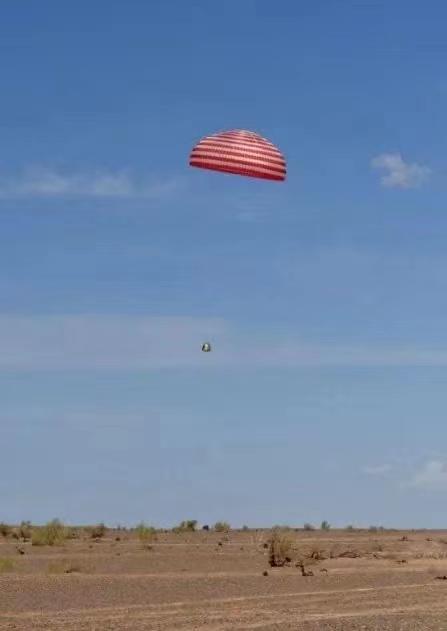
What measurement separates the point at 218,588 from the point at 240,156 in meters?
13.4

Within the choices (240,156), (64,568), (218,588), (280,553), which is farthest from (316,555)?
(240,156)

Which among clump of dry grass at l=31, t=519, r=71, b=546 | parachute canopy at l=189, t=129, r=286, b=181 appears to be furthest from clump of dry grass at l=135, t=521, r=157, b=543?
parachute canopy at l=189, t=129, r=286, b=181

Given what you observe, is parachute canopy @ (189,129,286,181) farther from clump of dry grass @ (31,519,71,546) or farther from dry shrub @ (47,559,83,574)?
clump of dry grass @ (31,519,71,546)

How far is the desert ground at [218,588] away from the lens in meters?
28.6

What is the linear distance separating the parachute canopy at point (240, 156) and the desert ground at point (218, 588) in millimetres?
12897

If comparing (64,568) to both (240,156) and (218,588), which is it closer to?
(218,588)

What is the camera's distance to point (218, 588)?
38.7 metres

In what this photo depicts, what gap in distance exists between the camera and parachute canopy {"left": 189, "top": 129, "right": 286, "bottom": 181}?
3934cm

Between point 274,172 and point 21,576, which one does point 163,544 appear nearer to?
point 21,576

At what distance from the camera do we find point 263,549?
60.1 meters

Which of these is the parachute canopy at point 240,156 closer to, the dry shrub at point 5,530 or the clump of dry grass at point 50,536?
the clump of dry grass at point 50,536

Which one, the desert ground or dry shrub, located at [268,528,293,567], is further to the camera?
dry shrub, located at [268,528,293,567]

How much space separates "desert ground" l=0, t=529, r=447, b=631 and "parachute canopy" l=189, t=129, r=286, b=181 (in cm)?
1290

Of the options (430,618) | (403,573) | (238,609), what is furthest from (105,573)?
(430,618)
